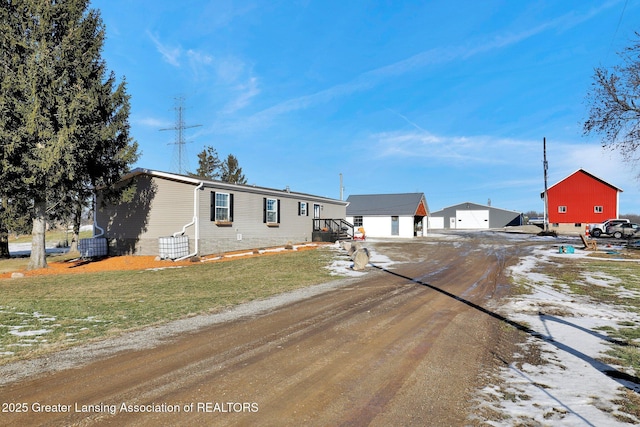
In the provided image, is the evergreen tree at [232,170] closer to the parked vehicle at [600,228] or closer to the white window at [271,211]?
the white window at [271,211]

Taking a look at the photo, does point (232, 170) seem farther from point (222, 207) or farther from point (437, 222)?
point (437, 222)

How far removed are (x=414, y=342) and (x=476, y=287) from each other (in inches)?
241

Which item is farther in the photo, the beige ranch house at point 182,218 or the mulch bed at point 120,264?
the beige ranch house at point 182,218

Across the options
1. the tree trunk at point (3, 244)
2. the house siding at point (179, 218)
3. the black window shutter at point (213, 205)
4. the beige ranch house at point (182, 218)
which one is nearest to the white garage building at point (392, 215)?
the beige ranch house at point (182, 218)

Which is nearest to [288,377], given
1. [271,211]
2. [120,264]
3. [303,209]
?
[120,264]

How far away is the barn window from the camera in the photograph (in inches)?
712

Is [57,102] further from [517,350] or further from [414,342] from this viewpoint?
[517,350]

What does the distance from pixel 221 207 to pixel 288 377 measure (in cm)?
1547

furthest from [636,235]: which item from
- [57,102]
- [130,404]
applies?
[57,102]

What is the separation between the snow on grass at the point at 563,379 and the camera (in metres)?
3.36

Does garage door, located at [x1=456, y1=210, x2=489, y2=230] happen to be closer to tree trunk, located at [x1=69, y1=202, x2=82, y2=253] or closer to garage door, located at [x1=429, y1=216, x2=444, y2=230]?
garage door, located at [x1=429, y1=216, x2=444, y2=230]

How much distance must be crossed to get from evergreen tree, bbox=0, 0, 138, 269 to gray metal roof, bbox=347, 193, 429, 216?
29.3 m

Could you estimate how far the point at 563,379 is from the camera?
4195 mm

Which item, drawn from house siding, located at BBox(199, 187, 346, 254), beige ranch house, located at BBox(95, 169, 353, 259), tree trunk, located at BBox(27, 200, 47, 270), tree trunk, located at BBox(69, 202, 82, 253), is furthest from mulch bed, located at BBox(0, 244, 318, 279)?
tree trunk, located at BBox(69, 202, 82, 253)
